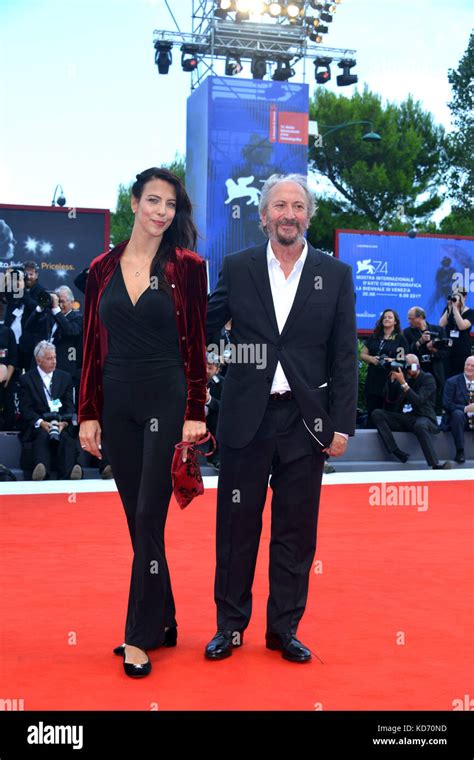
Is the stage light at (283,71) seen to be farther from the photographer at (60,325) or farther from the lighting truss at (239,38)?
the photographer at (60,325)

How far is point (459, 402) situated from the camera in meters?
11.9

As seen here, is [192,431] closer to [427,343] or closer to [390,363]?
[390,363]

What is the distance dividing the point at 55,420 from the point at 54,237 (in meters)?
6.20

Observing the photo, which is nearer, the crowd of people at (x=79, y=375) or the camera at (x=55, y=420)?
the camera at (x=55, y=420)

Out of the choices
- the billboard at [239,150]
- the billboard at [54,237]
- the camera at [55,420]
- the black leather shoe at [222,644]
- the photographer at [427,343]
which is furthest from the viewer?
the billboard at [239,150]

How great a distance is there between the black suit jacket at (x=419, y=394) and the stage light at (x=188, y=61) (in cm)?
1589

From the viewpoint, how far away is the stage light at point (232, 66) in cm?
2558

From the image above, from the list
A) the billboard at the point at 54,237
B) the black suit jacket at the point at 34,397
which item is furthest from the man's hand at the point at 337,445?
the billboard at the point at 54,237

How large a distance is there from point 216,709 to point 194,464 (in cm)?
87

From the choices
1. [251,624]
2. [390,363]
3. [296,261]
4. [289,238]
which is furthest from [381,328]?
[289,238]

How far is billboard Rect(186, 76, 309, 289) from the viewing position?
80.1 ft

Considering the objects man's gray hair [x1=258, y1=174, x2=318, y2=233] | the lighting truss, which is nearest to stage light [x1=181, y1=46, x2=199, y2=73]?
the lighting truss

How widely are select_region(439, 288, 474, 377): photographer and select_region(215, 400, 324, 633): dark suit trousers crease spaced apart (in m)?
8.39
